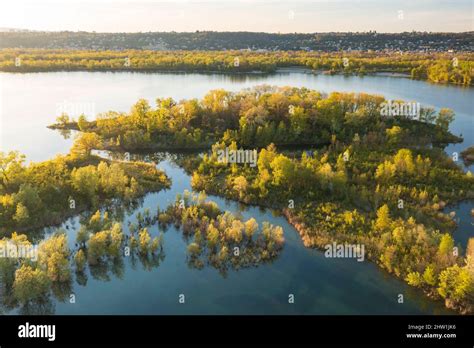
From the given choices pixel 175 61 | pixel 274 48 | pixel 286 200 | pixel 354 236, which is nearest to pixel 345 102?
pixel 286 200

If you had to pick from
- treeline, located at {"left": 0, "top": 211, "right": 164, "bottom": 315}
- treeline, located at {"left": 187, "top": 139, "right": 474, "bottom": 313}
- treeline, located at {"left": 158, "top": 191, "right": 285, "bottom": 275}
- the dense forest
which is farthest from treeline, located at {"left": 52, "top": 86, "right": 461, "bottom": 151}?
treeline, located at {"left": 0, "top": 211, "right": 164, "bottom": 315}

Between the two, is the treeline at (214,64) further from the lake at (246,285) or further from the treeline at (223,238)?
the treeline at (223,238)

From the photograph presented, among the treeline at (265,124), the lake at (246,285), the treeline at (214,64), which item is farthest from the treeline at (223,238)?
the treeline at (214,64)

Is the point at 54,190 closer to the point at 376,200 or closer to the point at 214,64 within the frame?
the point at 376,200

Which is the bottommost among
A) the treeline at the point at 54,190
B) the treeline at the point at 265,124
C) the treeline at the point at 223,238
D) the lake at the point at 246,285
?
the lake at the point at 246,285

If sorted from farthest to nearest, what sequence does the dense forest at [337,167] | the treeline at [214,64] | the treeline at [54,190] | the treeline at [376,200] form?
the treeline at [214,64] → the treeline at [54,190] → the dense forest at [337,167] → the treeline at [376,200]

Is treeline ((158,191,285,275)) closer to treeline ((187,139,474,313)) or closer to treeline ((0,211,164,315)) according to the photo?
treeline ((0,211,164,315))

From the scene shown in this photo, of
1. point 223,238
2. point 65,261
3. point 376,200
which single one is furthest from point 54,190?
point 376,200
